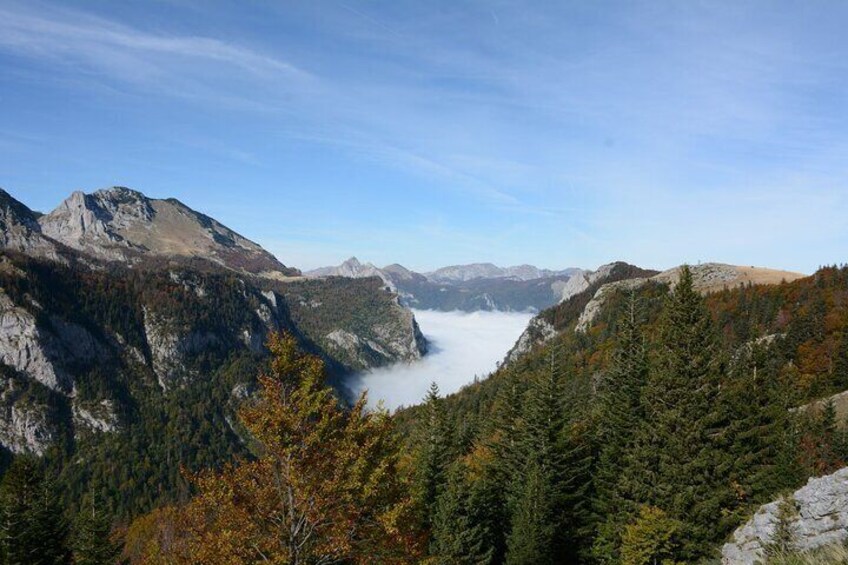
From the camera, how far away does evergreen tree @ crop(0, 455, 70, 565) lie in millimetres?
40188

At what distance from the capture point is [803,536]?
15.6m

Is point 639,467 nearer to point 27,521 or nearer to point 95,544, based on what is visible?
point 95,544

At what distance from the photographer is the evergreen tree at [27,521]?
1582 inches

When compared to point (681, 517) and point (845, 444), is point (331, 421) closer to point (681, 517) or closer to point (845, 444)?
point (681, 517)

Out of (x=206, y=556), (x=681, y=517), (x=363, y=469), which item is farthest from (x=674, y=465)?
(x=206, y=556)

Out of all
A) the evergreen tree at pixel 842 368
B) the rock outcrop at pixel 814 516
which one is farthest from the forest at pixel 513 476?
the evergreen tree at pixel 842 368

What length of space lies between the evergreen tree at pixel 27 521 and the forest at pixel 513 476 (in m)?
0.13

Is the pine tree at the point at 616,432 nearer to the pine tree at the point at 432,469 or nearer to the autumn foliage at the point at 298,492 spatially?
the pine tree at the point at 432,469

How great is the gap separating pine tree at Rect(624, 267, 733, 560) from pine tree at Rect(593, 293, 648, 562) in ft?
6.14

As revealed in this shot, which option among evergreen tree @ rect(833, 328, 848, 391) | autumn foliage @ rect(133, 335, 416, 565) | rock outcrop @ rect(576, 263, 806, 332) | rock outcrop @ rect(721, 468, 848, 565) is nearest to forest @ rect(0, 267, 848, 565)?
autumn foliage @ rect(133, 335, 416, 565)

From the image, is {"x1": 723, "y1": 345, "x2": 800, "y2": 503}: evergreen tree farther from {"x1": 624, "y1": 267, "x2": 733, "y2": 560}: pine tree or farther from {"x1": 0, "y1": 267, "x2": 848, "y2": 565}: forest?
{"x1": 624, "y1": 267, "x2": 733, "y2": 560}: pine tree

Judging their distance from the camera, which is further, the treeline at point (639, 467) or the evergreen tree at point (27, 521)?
the evergreen tree at point (27, 521)

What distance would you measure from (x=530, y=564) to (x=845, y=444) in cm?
3445

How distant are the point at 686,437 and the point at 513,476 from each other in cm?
1562
